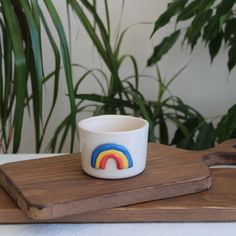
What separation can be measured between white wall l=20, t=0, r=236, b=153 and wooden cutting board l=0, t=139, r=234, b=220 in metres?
0.57

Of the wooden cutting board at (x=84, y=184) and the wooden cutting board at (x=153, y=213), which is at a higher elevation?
the wooden cutting board at (x=84, y=184)

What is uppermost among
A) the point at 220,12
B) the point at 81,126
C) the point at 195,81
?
the point at 220,12

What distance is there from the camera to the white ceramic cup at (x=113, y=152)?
1.70 feet

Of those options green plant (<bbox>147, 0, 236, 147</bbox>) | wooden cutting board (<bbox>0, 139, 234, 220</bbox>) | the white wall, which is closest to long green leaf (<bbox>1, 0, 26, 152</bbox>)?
wooden cutting board (<bbox>0, 139, 234, 220</bbox>)

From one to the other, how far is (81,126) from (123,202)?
106 millimetres

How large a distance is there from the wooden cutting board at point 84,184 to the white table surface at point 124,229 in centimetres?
3

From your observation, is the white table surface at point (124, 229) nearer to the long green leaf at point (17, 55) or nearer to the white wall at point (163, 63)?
the long green leaf at point (17, 55)

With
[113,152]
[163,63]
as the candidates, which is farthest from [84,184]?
[163,63]

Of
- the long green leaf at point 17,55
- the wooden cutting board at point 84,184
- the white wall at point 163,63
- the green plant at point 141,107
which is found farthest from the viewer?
the white wall at point 163,63

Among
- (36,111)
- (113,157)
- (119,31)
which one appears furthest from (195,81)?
(113,157)

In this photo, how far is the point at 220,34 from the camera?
923 mm

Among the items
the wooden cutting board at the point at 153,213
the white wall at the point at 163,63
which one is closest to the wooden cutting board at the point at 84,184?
the wooden cutting board at the point at 153,213

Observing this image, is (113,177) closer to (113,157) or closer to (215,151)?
(113,157)

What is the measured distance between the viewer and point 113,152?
52 centimetres
